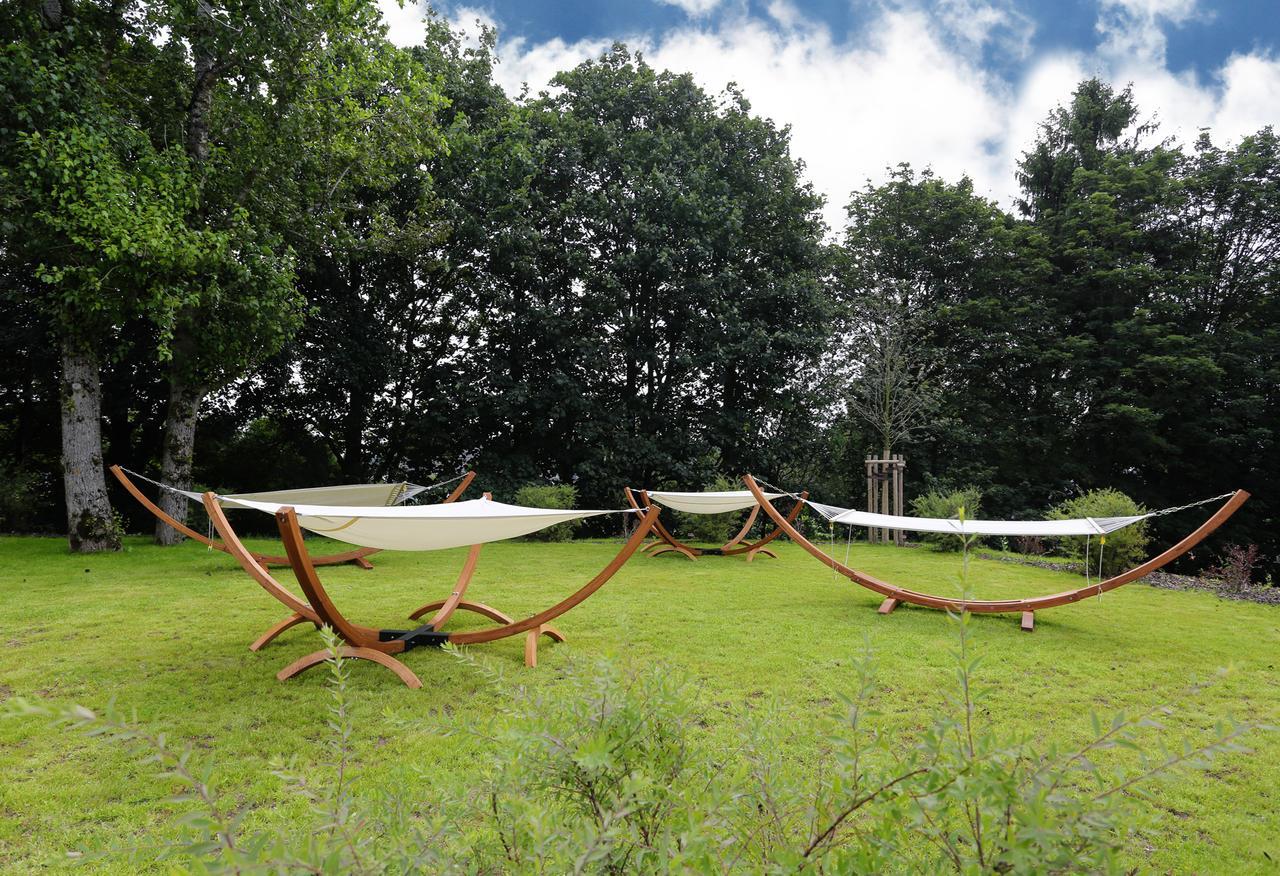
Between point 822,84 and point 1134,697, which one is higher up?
point 822,84

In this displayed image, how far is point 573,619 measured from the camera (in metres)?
5.19

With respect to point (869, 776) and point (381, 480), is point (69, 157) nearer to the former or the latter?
point (381, 480)

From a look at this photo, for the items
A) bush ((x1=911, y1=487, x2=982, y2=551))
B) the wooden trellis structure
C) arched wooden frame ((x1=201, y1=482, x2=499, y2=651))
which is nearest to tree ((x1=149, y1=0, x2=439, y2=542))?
arched wooden frame ((x1=201, y1=482, x2=499, y2=651))

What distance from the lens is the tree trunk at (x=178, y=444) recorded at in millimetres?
8688

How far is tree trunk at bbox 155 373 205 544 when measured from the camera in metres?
8.69

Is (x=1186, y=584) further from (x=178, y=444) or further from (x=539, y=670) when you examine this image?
(x=178, y=444)

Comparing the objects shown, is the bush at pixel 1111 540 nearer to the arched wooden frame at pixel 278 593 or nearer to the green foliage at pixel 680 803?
the arched wooden frame at pixel 278 593

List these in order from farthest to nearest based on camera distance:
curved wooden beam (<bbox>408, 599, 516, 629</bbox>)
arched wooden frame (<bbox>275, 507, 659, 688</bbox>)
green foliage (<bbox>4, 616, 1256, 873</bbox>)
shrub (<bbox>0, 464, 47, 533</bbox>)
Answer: shrub (<bbox>0, 464, 47, 533</bbox>), curved wooden beam (<bbox>408, 599, 516, 629</bbox>), arched wooden frame (<bbox>275, 507, 659, 688</bbox>), green foliage (<bbox>4, 616, 1256, 873</bbox>)

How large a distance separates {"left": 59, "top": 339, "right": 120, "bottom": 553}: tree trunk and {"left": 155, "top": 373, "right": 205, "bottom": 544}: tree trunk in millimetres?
716

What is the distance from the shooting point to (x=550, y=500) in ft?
35.2

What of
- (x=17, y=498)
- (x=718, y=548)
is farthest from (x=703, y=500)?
(x=17, y=498)

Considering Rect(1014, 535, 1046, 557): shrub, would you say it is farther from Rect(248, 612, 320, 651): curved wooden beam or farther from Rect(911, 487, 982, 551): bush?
Rect(248, 612, 320, 651): curved wooden beam

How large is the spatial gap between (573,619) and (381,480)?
9007 mm

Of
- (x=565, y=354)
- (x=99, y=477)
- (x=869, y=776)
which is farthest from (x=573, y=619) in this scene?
(x=565, y=354)
